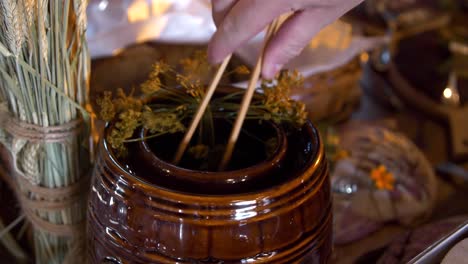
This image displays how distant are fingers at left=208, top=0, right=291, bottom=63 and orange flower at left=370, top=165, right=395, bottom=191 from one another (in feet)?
1.17

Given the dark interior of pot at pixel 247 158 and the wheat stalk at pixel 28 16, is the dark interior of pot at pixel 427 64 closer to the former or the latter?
the dark interior of pot at pixel 247 158

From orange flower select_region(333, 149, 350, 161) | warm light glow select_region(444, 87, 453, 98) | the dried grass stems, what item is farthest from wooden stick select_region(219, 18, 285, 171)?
warm light glow select_region(444, 87, 453, 98)

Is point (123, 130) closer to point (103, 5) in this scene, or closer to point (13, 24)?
point (13, 24)

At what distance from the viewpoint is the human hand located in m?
0.37

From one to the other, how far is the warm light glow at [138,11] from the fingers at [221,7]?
1.16ft

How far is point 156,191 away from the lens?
0.35 meters

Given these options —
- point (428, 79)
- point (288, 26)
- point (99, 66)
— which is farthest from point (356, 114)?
point (288, 26)

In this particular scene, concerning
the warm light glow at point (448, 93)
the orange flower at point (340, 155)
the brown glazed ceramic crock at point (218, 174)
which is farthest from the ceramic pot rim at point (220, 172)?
the warm light glow at point (448, 93)

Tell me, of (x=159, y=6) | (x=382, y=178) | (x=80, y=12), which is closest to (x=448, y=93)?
(x=382, y=178)

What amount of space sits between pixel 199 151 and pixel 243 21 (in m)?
0.12

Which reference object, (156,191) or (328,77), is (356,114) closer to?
(328,77)

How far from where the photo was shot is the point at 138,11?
75cm

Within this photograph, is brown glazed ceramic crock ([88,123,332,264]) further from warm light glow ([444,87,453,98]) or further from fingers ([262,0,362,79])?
warm light glow ([444,87,453,98])

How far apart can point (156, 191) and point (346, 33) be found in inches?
19.9
